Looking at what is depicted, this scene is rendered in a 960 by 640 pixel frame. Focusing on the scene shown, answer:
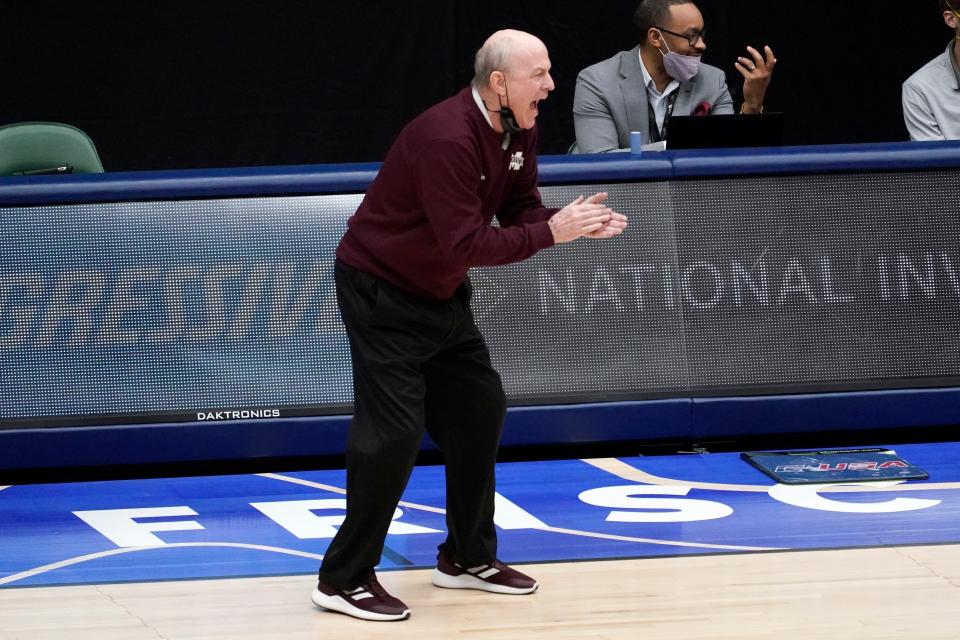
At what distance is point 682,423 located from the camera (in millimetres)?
5785

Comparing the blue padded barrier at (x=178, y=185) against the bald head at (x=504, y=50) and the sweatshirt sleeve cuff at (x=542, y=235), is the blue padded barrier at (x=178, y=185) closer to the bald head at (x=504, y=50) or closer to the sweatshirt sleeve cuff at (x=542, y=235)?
the bald head at (x=504, y=50)

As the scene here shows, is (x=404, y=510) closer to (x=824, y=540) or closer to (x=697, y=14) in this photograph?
(x=824, y=540)

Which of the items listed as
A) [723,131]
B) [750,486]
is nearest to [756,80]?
[723,131]

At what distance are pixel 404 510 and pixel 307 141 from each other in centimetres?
490

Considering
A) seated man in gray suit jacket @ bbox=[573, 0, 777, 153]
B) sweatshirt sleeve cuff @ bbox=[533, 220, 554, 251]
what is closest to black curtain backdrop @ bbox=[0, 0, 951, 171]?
seated man in gray suit jacket @ bbox=[573, 0, 777, 153]

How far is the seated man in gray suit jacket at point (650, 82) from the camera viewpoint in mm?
6902

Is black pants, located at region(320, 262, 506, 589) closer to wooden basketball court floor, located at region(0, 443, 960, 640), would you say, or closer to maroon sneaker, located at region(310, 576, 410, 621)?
maroon sneaker, located at region(310, 576, 410, 621)

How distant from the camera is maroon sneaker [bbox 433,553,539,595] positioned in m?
4.17

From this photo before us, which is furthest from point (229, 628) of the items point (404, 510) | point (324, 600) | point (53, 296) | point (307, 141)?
point (307, 141)

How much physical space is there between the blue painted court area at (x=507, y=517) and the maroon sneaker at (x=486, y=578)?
240 mm

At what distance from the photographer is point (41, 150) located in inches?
290

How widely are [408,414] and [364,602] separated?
55cm

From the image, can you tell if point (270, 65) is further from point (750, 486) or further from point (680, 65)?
point (750, 486)

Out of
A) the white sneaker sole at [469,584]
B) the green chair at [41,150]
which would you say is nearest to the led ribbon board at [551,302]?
the white sneaker sole at [469,584]
